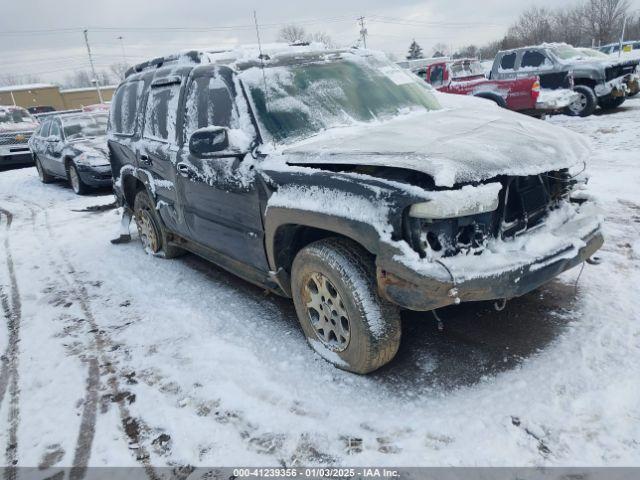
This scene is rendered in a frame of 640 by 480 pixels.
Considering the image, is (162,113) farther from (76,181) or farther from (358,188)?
A: (76,181)

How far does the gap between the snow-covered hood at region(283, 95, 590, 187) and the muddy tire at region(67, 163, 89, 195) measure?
8.17 m

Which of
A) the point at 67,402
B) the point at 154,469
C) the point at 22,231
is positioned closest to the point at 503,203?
the point at 154,469

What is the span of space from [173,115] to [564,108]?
1232 centimetres

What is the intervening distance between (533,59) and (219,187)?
12.4 metres

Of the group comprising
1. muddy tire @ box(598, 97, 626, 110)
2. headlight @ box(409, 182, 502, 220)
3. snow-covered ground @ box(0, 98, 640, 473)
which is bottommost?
snow-covered ground @ box(0, 98, 640, 473)

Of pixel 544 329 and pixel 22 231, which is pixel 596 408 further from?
pixel 22 231

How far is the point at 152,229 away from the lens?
5.54m

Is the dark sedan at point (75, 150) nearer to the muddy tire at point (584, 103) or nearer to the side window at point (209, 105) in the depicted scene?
the side window at point (209, 105)

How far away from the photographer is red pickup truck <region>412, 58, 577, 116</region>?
11.8 meters

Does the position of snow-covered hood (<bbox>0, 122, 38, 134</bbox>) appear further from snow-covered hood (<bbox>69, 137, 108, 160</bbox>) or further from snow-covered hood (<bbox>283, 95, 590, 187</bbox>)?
snow-covered hood (<bbox>283, 95, 590, 187</bbox>)

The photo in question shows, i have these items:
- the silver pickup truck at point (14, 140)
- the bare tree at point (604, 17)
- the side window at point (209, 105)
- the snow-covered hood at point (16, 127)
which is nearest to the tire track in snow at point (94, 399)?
the side window at point (209, 105)

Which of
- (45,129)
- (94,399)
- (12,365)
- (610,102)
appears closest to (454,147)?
(94,399)

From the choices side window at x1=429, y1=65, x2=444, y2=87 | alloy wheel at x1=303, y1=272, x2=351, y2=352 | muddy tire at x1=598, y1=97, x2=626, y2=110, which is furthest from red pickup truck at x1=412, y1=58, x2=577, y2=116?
alloy wheel at x1=303, y1=272, x2=351, y2=352

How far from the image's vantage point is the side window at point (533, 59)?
13.0 m
